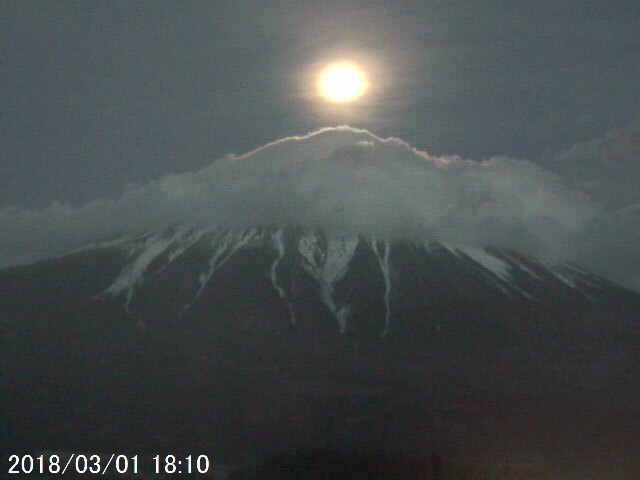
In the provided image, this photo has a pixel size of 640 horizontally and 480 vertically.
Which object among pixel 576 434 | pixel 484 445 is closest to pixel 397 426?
pixel 484 445

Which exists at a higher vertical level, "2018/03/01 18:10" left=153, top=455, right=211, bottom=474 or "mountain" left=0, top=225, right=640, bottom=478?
"mountain" left=0, top=225, right=640, bottom=478

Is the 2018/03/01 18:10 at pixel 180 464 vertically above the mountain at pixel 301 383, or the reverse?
the mountain at pixel 301 383

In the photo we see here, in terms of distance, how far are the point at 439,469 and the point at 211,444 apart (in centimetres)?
3473

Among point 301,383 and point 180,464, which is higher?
point 301,383

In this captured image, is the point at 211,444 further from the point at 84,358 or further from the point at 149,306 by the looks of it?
the point at 149,306

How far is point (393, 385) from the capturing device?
555 feet

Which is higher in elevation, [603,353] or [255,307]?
[255,307]

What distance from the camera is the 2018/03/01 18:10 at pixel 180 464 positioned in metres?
131

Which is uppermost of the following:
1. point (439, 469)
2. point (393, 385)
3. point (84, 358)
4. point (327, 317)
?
point (327, 317)

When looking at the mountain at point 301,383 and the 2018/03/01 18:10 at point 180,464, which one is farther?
the mountain at point 301,383

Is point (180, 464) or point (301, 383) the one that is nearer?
point (180, 464)

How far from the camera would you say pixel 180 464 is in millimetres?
135000

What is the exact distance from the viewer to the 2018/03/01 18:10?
429 feet

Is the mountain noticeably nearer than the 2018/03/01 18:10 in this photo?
No
